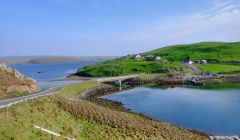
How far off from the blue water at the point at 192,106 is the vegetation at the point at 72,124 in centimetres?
946

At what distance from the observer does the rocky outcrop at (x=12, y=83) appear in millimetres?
57531

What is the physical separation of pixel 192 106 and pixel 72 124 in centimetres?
4133

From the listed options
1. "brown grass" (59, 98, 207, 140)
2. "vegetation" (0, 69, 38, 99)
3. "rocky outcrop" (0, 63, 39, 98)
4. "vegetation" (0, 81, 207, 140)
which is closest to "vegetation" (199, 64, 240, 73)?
"rocky outcrop" (0, 63, 39, 98)

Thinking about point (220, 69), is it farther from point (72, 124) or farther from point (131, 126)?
point (72, 124)

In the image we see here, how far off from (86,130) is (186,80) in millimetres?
95554

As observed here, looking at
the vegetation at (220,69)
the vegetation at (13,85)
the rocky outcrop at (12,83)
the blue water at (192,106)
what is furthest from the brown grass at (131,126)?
the vegetation at (220,69)

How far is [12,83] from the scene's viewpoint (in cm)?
5981

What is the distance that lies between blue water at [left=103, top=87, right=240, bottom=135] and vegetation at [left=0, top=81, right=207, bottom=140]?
31.0ft

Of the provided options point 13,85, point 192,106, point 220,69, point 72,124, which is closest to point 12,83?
point 13,85

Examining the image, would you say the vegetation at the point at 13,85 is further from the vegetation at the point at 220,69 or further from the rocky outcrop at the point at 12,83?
the vegetation at the point at 220,69

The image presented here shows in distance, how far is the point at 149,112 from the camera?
72.1 meters

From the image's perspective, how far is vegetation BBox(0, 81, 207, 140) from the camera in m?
35.7

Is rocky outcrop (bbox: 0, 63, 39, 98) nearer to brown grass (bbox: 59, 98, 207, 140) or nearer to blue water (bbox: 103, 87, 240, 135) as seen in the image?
brown grass (bbox: 59, 98, 207, 140)

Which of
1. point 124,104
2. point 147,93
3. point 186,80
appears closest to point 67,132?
point 124,104
